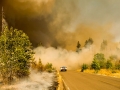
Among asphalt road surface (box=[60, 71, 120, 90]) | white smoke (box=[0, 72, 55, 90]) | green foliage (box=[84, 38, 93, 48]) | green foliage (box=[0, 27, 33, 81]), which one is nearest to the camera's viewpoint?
asphalt road surface (box=[60, 71, 120, 90])

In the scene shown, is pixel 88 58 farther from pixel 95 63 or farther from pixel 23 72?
pixel 23 72

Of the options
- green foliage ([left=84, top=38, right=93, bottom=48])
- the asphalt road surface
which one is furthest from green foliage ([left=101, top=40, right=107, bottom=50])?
the asphalt road surface

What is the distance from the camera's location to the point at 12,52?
28.0 metres

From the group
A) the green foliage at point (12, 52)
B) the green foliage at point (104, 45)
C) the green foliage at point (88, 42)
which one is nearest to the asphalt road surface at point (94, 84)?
the green foliage at point (12, 52)

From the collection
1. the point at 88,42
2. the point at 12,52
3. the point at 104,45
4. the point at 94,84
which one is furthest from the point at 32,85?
the point at 88,42

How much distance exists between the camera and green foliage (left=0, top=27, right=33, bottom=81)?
2762cm

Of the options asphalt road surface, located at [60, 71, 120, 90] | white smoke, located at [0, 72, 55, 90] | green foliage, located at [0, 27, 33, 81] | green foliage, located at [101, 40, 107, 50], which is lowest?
white smoke, located at [0, 72, 55, 90]

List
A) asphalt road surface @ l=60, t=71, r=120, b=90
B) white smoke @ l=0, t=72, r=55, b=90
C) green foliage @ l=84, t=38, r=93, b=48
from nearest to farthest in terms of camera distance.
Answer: asphalt road surface @ l=60, t=71, r=120, b=90, white smoke @ l=0, t=72, r=55, b=90, green foliage @ l=84, t=38, r=93, b=48

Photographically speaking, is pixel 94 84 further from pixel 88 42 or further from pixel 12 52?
pixel 88 42

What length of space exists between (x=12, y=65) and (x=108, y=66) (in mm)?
50920

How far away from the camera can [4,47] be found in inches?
1096

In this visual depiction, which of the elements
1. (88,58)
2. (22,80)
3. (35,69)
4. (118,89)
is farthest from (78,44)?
(118,89)

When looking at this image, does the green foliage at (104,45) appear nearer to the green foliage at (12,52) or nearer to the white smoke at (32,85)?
the white smoke at (32,85)

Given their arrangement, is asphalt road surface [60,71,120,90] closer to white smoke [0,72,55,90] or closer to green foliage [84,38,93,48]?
white smoke [0,72,55,90]
